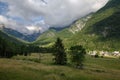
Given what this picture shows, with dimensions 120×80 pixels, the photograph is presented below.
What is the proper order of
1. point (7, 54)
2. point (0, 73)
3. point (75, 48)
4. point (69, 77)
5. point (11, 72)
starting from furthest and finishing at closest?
point (7, 54)
point (75, 48)
point (69, 77)
point (11, 72)
point (0, 73)

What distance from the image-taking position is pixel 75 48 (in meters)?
128

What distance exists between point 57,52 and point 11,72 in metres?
57.4

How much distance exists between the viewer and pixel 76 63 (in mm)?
121375

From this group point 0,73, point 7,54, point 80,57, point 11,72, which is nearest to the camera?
point 0,73

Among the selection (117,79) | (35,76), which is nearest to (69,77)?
(35,76)

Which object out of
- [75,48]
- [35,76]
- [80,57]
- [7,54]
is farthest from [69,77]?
[7,54]

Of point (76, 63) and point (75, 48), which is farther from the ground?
point (75, 48)

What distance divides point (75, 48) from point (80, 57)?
37.7ft

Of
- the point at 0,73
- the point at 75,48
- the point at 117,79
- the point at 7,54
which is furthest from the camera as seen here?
the point at 7,54

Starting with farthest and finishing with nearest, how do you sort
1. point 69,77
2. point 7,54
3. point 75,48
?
point 7,54
point 75,48
point 69,77

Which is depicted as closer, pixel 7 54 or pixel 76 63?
pixel 76 63

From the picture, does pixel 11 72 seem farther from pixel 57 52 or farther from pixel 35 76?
pixel 57 52

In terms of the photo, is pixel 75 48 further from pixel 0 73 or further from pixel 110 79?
pixel 0 73

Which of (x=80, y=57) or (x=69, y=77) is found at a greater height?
(x=80, y=57)
